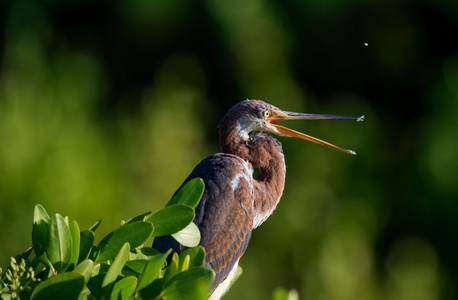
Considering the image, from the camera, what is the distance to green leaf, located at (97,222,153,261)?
1.11m

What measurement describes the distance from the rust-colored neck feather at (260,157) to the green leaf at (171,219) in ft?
4.35

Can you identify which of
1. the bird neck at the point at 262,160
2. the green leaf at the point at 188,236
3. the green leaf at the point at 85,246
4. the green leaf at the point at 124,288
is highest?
the green leaf at the point at 85,246

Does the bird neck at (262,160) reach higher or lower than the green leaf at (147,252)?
lower

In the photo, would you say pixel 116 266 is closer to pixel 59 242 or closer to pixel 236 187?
pixel 59 242

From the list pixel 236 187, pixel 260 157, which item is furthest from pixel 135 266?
pixel 260 157

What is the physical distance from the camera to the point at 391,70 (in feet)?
22.9

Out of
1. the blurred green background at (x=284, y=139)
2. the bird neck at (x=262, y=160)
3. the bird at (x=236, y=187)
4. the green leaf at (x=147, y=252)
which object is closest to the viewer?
the green leaf at (x=147, y=252)

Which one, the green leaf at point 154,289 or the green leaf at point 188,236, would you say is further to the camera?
the green leaf at point 188,236

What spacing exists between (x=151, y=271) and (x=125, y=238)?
4.3 inches

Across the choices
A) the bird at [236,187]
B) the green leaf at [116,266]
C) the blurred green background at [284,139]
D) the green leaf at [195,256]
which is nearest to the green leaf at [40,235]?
the green leaf at [116,266]

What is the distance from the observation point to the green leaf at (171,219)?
1135 mm

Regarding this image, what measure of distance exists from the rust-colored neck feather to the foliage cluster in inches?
51.4

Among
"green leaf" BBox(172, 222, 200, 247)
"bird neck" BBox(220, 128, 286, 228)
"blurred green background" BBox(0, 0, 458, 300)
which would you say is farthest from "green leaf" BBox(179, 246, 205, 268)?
"blurred green background" BBox(0, 0, 458, 300)

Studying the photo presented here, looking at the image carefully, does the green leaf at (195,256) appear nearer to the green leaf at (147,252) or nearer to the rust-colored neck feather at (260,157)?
the green leaf at (147,252)
